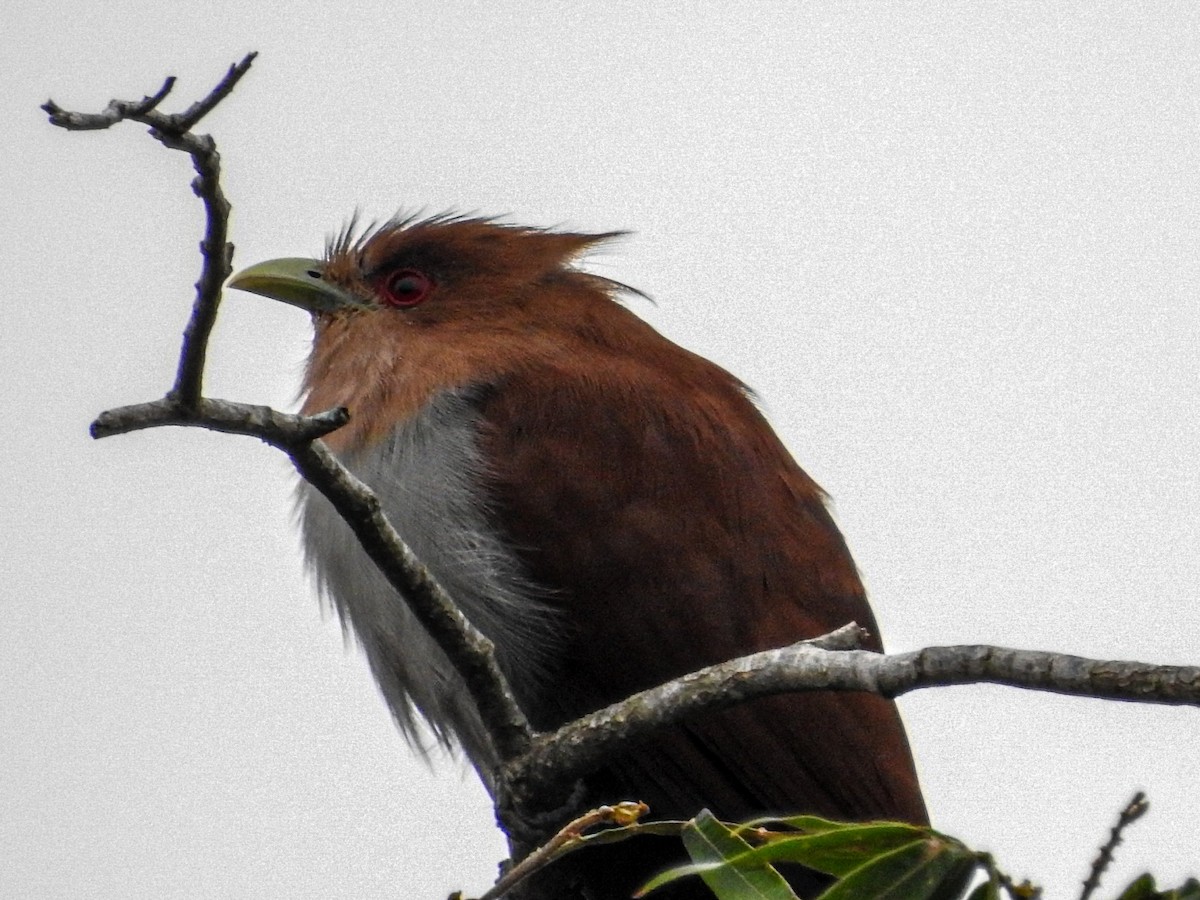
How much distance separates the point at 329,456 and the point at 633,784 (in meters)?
1.65

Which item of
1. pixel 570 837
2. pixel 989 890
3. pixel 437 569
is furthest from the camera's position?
pixel 437 569

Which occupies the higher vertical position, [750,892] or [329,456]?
[329,456]

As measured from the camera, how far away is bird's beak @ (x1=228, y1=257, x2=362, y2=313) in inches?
224

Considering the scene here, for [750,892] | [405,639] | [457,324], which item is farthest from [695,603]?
[750,892]

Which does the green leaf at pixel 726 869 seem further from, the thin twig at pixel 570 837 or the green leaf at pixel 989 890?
the green leaf at pixel 989 890

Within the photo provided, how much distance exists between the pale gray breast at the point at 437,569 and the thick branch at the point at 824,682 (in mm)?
775

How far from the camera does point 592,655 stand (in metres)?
4.39

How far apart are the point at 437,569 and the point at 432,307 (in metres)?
1.42

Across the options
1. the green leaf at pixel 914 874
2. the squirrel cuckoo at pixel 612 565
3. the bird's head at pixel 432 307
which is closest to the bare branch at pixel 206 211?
the green leaf at pixel 914 874

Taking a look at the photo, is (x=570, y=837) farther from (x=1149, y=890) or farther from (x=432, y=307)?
(x=432, y=307)

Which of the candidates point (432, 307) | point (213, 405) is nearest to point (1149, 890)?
point (213, 405)

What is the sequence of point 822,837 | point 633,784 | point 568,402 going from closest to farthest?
point 822,837
point 633,784
point 568,402

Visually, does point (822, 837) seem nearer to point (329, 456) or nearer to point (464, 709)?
point (329, 456)

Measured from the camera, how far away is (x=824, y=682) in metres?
2.80
